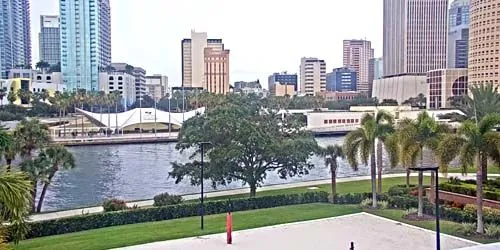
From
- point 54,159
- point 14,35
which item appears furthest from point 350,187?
point 14,35

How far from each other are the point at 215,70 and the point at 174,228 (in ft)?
559

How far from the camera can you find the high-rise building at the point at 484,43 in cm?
10388

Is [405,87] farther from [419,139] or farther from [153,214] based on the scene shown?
[153,214]

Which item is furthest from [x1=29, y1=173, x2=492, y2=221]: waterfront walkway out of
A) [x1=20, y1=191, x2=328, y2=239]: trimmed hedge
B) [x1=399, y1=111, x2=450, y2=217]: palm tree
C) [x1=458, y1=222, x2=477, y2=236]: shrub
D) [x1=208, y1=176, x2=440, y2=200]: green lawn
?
[x1=458, y1=222, x2=477, y2=236]: shrub

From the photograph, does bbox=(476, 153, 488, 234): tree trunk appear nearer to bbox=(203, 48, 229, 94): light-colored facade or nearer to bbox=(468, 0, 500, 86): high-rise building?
bbox=(468, 0, 500, 86): high-rise building

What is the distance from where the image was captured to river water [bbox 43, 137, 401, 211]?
34.2 metres

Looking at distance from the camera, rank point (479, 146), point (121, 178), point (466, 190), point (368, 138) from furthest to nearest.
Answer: point (121, 178) < point (466, 190) < point (368, 138) < point (479, 146)

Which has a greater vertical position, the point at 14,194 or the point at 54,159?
the point at 14,194

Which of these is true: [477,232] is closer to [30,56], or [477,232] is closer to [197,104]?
[197,104]

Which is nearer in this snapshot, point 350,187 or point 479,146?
point 479,146

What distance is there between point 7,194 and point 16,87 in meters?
113

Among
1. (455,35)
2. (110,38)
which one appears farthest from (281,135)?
(455,35)

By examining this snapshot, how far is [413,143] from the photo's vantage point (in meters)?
21.8

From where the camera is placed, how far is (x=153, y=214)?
74.0ft
